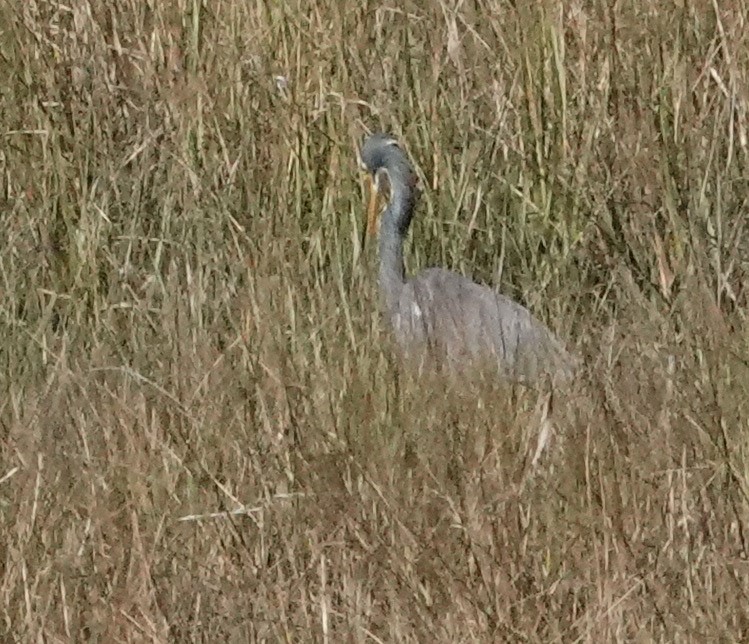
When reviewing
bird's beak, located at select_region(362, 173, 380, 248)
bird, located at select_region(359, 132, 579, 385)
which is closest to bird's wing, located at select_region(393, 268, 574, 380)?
bird, located at select_region(359, 132, 579, 385)

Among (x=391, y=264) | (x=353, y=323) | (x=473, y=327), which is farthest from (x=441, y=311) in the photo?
(x=391, y=264)

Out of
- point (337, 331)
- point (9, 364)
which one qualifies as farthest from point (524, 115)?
point (9, 364)

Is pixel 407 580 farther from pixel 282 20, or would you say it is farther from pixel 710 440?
pixel 282 20

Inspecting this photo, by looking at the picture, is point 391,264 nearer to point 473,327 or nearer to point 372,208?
point 372,208

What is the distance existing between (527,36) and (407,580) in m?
1.96

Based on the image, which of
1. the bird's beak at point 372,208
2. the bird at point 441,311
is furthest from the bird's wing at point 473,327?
the bird's beak at point 372,208

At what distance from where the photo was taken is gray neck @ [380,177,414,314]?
4.14m

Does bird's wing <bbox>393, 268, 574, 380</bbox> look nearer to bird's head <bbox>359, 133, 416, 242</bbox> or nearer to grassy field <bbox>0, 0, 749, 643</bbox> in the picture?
grassy field <bbox>0, 0, 749, 643</bbox>

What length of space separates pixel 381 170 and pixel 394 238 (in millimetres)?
262

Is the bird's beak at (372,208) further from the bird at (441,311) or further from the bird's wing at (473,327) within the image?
the bird's wing at (473,327)

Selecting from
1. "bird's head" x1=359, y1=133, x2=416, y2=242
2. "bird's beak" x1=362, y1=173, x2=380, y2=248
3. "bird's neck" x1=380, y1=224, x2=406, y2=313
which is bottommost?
"bird's neck" x1=380, y1=224, x2=406, y2=313

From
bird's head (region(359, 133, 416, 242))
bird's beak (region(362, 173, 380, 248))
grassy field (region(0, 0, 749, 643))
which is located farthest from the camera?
bird's beak (region(362, 173, 380, 248))

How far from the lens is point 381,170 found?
13.3 ft

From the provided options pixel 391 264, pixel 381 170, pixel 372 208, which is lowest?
pixel 391 264
